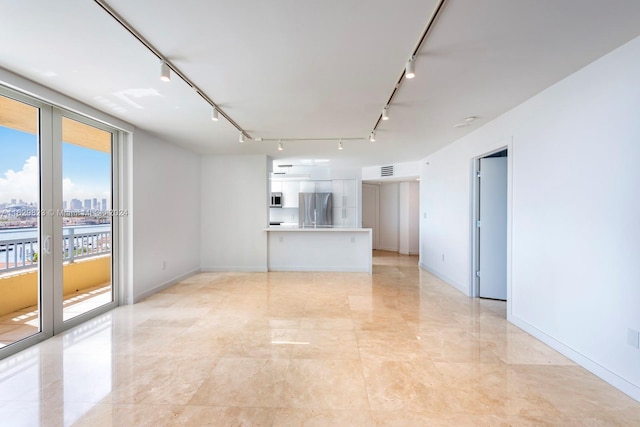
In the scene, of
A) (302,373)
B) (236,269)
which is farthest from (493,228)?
(236,269)

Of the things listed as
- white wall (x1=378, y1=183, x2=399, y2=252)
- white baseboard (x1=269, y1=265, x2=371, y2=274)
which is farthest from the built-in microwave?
white wall (x1=378, y1=183, x2=399, y2=252)

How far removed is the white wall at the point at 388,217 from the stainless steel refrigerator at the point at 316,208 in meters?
2.19

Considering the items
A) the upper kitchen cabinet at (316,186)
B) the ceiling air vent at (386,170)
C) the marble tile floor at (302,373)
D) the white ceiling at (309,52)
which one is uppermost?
the white ceiling at (309,52)

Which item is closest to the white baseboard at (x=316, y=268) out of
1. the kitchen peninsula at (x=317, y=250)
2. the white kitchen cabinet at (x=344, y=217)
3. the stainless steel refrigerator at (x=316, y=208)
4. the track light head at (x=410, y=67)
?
the kitchen peninsula at (x=317, y=250)

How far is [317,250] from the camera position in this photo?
6.12 meters

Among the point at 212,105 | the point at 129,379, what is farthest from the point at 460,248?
the point at 129,379

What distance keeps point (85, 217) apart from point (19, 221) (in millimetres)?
754

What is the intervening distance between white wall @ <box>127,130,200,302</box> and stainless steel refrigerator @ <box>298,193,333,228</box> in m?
3.17

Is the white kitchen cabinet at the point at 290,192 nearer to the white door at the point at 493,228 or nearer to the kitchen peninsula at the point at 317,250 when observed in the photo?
the kitchen peninsula at the point at 317,250

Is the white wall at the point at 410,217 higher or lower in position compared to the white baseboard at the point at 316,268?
higher

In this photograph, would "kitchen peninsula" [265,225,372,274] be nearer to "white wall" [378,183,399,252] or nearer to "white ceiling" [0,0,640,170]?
"white ceiling" [0,0,640,170]

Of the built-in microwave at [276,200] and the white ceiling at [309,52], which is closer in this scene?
the white ceiling at [309,52]

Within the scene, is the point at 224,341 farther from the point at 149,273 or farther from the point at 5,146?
the point at 5,146

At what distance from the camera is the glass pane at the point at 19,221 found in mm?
2576
